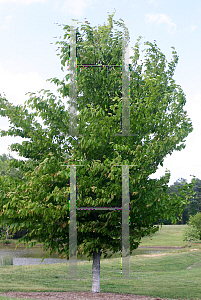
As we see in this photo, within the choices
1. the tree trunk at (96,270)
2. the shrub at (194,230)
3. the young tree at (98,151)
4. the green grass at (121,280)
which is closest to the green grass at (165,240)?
the shrub at (194,230)

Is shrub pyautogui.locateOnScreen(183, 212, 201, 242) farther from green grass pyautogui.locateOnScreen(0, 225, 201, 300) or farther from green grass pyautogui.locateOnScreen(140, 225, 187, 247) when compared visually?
green grass pyautogui.locateOnScreen(0, 225, 201, 300)

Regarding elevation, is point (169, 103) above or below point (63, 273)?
above

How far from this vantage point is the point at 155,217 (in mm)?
8719

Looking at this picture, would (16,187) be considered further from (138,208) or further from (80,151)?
(138,208)

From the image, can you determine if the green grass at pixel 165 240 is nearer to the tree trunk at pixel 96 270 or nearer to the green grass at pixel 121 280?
the green grass at pixel 121 280

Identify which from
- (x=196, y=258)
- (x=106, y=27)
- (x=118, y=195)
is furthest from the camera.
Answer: (x=196, y=258)

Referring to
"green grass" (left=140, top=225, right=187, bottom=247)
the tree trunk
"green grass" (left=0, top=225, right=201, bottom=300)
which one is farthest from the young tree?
"green grass" (left=140, top=225, right=187, bottom=247)

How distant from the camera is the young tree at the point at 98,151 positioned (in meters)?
7.98

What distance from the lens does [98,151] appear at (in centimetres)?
893

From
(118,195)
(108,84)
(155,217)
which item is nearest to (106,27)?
(108,84)

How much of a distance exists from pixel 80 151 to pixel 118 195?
183cm

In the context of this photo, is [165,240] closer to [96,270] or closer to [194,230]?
[194,230]

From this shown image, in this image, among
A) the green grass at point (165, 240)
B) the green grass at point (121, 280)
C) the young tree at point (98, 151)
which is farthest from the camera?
the green grass at point (165, 240)

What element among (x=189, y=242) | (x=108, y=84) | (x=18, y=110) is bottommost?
(x=189, y=242)
